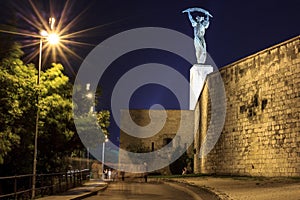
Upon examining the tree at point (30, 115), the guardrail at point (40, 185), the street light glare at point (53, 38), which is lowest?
the guardrail at point (40, 185)

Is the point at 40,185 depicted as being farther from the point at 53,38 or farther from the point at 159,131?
the point at 159,131

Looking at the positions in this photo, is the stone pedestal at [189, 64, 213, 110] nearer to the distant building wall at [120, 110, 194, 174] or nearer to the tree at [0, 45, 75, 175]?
the distant building wall at [120, 110, 194, 174]

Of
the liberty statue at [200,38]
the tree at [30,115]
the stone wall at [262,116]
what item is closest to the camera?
the tree at [30,115]

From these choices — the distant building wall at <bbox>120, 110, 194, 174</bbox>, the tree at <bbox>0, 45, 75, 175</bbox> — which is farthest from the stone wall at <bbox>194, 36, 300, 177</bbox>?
the distant building wall at <bbox>120, 110, 194, 174</bbox>

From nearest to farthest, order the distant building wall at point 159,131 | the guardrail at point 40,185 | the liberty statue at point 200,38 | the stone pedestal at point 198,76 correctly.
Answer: the guardrail at point 40,185, the distant building wall at point 159,131, the stone pedestal at point 198,76, the liberty statue at point 200,38

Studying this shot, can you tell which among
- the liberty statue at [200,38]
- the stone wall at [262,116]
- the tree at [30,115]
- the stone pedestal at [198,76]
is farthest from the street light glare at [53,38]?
the liberty statue at [200,38]

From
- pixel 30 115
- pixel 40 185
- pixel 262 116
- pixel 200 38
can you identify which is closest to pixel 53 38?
pixel 30 115

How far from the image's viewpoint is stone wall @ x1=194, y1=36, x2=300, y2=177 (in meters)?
20.7

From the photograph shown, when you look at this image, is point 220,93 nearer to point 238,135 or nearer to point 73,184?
point 238,135

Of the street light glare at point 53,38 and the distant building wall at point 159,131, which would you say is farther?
the distant building wall at point 159,131

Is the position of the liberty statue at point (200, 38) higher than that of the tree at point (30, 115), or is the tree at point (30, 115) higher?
the liberty statue at point (200, 38)

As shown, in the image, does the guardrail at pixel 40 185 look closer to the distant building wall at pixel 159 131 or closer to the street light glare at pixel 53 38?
the street light glare at pixel 53 38

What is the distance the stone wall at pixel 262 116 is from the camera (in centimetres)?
2073

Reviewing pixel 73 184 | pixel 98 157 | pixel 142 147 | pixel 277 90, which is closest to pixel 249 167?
pixel 277 90
